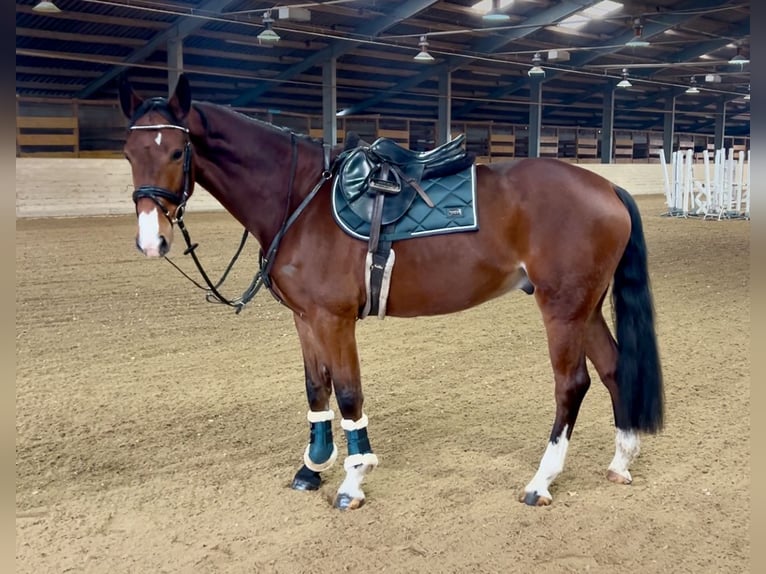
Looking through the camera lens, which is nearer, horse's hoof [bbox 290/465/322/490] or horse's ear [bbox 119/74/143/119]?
horse's ear [bbox 119/74/143/119]

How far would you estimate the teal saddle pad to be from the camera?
275 cm

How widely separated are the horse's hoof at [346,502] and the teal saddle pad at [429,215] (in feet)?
3.40

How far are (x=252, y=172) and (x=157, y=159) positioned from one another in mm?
430

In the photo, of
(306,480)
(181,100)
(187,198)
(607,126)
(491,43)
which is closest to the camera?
(181,100)

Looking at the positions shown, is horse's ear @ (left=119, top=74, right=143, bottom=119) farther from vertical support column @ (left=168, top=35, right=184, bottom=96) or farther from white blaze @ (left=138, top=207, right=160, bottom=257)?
vertical support column @ (left=168, top=35, right=184, bottom=96)

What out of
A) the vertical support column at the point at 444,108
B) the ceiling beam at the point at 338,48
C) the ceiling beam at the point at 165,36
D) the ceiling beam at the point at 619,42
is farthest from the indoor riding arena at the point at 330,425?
the vertical support column at the point at 444,108

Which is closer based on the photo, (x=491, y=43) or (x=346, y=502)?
(x=346, y=502)

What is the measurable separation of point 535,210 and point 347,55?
16474 mm

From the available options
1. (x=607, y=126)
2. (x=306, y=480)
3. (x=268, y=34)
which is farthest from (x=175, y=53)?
(x=607, y=126)

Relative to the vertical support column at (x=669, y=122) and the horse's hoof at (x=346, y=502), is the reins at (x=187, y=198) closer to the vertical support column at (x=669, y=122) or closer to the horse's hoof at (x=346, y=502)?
the horse's hoof at (x=346, y=502)

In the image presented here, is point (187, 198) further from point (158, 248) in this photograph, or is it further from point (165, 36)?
point (165, 36)

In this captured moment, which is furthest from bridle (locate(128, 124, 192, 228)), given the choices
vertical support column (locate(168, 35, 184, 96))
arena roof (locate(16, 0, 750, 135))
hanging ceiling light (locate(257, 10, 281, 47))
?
vertical support column (locate(168, 35, 184, 96))

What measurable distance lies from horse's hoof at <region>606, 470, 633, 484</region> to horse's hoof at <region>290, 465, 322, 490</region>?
1250mm

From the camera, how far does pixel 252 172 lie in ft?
9.21
